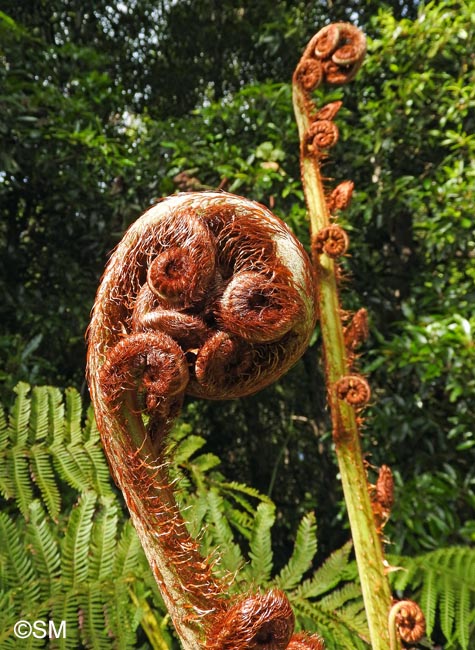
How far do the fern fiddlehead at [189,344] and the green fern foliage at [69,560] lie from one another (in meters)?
0.77

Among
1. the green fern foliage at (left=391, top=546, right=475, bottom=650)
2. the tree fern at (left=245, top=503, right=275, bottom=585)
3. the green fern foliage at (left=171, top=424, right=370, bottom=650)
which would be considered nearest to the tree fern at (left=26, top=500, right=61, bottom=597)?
the green fern foliage at (left=171, top=424, right=370, bottom=650)

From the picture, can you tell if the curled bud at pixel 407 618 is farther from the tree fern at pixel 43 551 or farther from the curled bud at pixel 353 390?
the tree fern at pixel 43 551

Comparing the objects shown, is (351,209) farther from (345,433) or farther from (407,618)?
(407,618)

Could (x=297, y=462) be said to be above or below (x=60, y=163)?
below

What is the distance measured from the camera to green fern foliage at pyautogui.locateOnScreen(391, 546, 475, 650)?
1.32 meters

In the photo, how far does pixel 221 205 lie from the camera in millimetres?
430

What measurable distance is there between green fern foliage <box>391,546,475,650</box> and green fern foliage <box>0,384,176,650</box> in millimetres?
559

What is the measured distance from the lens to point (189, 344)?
414 mm

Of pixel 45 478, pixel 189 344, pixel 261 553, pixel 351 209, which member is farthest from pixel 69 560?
pixel 351 209

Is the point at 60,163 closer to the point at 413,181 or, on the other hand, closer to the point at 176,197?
the point at 413,181

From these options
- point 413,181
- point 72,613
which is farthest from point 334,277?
point 413,181

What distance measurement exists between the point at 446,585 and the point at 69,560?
2.70 ft

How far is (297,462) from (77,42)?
2436mm

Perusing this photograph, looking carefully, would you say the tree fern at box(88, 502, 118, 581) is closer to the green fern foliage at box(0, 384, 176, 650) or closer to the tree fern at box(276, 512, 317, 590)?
the green fern foliage at box(0, 384, 176, 650)
